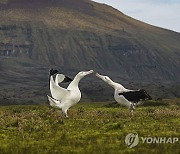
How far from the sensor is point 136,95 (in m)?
24.5

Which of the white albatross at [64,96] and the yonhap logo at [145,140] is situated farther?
the white albatross at [64,96]

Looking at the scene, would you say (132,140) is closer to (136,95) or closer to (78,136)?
(78,136)

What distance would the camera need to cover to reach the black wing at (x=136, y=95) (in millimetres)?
24297

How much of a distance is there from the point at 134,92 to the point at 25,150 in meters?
11.6

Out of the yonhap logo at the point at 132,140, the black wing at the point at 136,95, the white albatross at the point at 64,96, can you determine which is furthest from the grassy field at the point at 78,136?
the black wing at the point at 136,95

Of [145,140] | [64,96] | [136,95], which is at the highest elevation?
[145,140]

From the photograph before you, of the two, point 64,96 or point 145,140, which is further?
point 64,96

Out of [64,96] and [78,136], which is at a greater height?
[78,136]

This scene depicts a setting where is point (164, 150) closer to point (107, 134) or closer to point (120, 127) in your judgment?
point (107, 134)

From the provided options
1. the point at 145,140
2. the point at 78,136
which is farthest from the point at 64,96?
the point at 145,140

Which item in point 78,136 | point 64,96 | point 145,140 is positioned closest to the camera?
point 145,140

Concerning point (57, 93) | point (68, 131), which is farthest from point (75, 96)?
point (68, 131)

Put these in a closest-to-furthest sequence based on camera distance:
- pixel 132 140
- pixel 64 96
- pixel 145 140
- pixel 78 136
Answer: pixel 132 140, pixel 145 140, pixel 78 136, pixel 64 96

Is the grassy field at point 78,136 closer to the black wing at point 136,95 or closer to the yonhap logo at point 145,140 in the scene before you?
the yonhap logo at point 145,140
